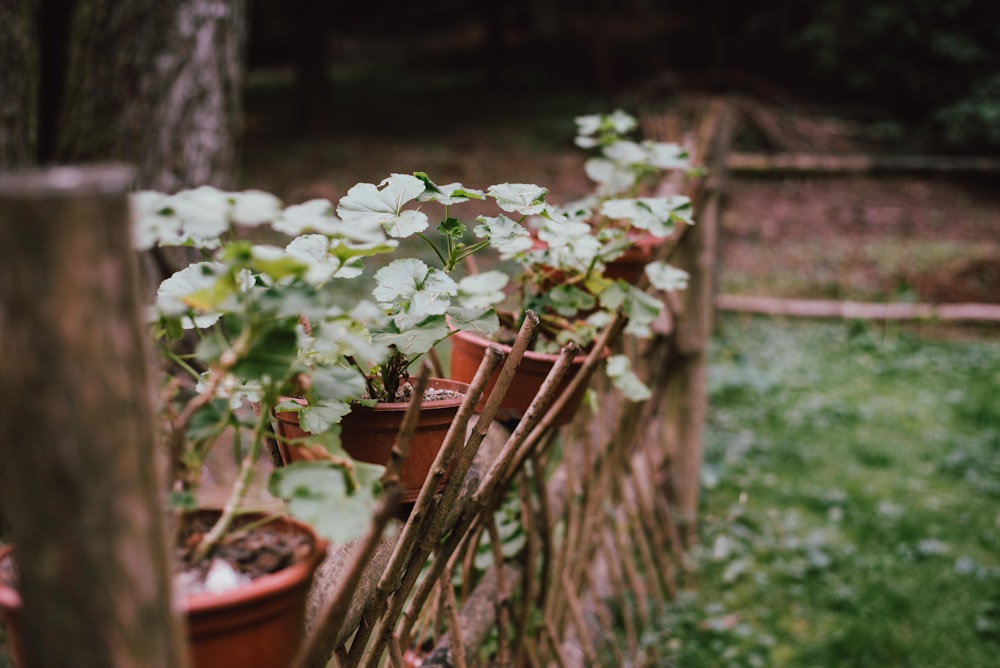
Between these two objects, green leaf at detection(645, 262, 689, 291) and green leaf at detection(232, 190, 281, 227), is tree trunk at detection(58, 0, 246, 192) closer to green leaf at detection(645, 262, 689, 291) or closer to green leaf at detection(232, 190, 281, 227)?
green leaf at detection(645, 262, 689, 291)

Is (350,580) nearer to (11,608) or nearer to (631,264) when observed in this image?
(11,608)

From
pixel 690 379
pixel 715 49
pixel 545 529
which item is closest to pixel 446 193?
pixel 545 529

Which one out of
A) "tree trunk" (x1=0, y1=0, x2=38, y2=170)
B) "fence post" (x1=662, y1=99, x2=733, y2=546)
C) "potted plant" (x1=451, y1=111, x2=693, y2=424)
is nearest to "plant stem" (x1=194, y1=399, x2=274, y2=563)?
"potted plant" (x1=451, y1=111, x2=693, y2=424)

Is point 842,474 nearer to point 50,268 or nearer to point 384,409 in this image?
point 384,409

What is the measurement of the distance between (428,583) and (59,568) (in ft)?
2.04

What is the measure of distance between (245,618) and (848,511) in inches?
129

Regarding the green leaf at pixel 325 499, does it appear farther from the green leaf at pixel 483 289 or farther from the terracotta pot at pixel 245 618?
the green leaf at pixel 483 289

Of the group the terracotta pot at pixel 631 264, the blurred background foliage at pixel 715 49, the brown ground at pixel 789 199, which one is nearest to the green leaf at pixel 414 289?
the terracotta pot at pixel 631 264

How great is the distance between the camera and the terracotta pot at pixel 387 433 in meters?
0.84

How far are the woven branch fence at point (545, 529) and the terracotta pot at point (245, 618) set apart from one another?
0.03 meters

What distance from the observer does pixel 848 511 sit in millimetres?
3324

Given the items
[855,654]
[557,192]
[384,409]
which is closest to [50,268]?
[384,409]

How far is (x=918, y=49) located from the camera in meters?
10.9

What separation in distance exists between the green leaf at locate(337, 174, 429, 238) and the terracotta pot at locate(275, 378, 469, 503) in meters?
0.19
